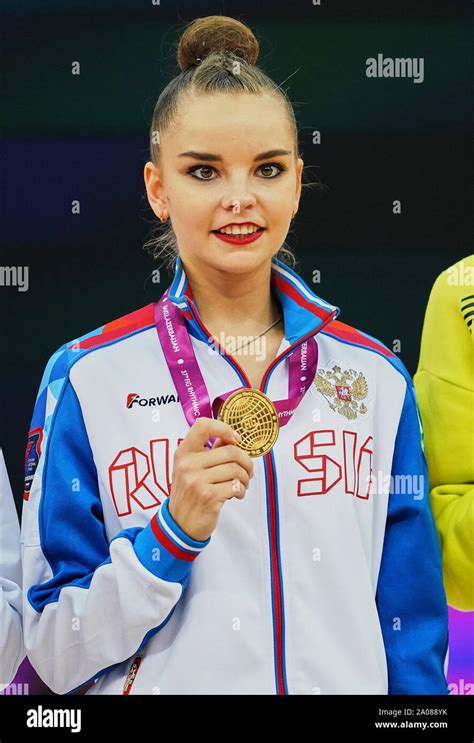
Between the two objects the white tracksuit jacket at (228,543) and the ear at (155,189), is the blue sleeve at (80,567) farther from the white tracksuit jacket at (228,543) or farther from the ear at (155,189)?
the ear at (155,189)

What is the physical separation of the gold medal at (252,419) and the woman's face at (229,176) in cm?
31

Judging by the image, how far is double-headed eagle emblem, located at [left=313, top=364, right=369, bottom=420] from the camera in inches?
99.5

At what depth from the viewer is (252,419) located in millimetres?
2322

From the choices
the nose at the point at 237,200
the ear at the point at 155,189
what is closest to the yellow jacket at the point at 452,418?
the nose at the point at 237,200

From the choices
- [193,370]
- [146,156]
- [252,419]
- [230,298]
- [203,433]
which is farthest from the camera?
[146,156]

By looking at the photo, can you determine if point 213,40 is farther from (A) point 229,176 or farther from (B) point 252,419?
(B) point 252,419

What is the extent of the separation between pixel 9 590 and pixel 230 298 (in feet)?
2.73

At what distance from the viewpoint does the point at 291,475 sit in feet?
7.90

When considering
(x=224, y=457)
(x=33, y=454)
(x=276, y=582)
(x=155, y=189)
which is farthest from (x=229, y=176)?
(x=276, y=582)

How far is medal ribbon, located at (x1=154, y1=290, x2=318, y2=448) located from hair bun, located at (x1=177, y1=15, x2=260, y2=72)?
55 centimetres

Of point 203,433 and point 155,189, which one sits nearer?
point 203,433

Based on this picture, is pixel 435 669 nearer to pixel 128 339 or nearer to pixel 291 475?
pixel 291 475

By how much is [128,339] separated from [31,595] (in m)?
0.60
